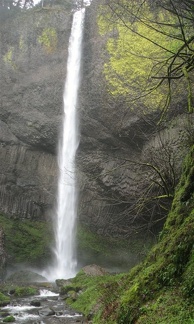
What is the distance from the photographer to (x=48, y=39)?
86.0 ft

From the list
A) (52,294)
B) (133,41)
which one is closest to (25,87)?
(133,41)

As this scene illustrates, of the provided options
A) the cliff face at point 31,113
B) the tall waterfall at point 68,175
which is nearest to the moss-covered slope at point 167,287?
the tall waterfall at point 68,175

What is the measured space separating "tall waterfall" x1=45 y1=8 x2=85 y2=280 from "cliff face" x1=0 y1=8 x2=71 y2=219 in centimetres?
48

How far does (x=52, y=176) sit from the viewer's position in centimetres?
2380

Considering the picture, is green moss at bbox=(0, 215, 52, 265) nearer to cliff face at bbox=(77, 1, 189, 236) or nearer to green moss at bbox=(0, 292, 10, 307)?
cliff face at bbox=(77, 1, 189, 236)

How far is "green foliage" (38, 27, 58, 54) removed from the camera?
85.5 feet

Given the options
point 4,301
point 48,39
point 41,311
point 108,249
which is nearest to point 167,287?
point 41,311

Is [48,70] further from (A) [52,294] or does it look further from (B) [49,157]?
(A) [52,294]

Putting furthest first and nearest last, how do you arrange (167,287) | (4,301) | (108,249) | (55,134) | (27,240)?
(55,134)
(108,249)
(27,240)
(4,301)
(167,287)

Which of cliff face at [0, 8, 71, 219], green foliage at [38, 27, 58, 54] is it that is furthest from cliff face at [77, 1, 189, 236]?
green foliage at [38, 27, 58, 54]

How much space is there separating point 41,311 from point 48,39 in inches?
808

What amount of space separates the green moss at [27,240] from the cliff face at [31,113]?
0.59m

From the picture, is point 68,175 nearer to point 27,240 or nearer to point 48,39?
point 27,240

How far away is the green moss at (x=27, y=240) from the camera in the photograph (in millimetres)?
22141
